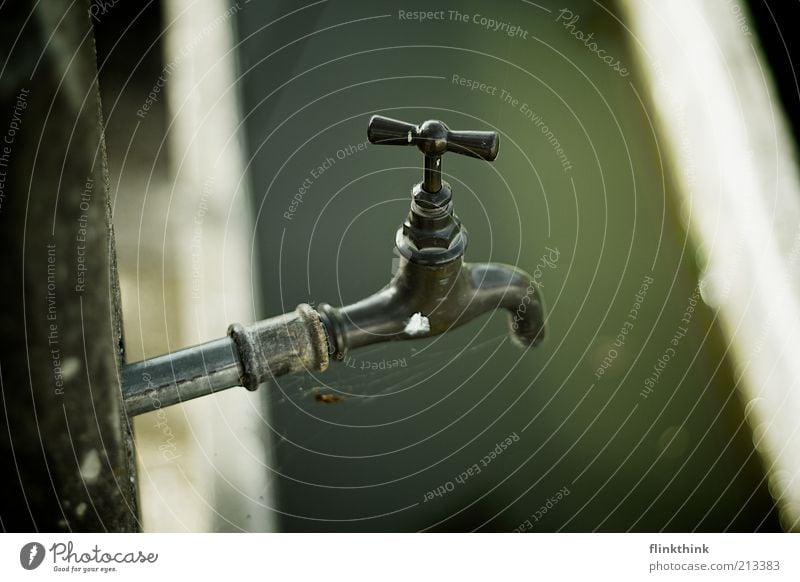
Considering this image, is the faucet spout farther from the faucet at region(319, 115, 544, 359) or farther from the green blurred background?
the green blurred background

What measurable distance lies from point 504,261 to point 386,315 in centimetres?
21

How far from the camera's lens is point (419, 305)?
0.55 meters

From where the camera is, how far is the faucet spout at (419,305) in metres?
0.54

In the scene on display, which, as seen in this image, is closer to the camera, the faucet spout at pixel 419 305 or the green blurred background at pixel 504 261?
the faucet spout at pixel 419 305

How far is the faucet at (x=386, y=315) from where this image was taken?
1.58 ft

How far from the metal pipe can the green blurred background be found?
199mm
